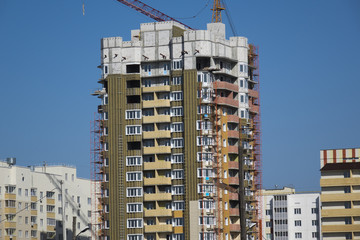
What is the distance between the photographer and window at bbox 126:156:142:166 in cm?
16075

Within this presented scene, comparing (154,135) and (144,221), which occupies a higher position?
(154,135)

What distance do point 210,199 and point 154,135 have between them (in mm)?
14757

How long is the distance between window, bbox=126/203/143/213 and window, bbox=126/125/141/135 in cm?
1228

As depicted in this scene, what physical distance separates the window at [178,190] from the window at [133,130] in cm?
1154

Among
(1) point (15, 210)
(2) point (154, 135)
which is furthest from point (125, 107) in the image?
(1) point (15, 210)

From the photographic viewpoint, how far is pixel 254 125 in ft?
577

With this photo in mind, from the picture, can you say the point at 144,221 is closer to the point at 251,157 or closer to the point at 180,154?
the point at 180,154

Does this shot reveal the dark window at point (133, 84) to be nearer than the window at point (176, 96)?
No

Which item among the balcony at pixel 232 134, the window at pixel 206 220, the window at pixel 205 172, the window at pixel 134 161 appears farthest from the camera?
the balcony at pixel 232 134

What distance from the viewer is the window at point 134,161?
16075 centimetres

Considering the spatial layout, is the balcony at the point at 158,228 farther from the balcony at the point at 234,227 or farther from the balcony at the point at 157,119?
the balcony at the point at 157,119

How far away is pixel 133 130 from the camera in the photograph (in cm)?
16175

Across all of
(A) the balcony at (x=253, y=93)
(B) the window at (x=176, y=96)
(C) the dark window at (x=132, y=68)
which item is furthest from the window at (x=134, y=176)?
(A) the balcony at (x=253, y=93)

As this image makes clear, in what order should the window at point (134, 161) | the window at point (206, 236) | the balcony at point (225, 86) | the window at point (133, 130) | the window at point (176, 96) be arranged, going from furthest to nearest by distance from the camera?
the balcony at point (225, 86) < the window at point (133, 130) < the window at point (176, 96) < the window at point (134, 161) < the window at point (206, 236)
